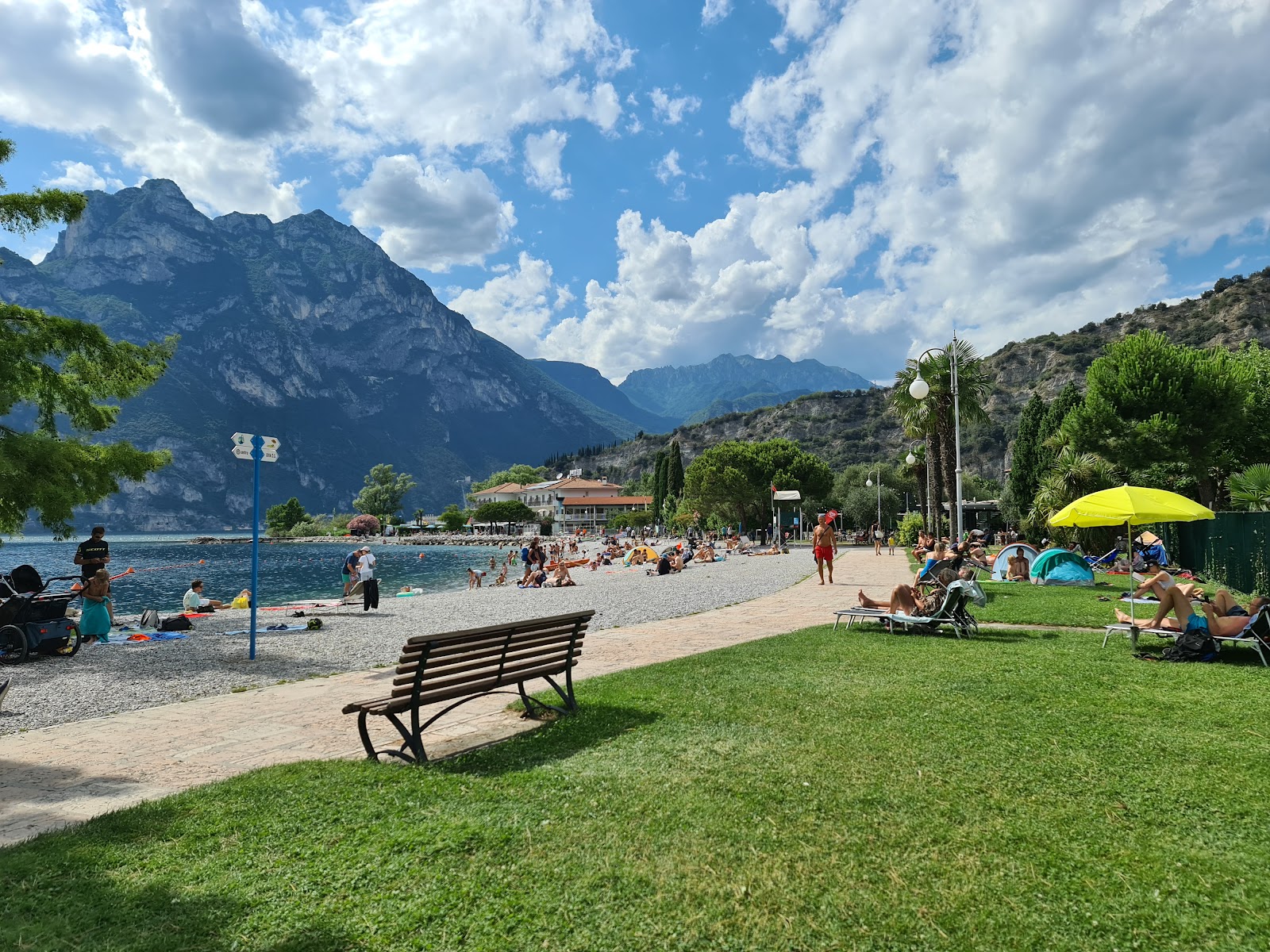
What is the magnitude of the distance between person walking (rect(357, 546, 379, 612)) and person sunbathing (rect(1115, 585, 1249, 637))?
14.6 m

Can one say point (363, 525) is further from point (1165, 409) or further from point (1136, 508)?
point (1165, 409)

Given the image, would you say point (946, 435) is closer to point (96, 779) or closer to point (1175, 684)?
point (1175, 684)

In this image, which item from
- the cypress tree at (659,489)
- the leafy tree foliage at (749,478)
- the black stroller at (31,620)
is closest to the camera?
the black stroller at (31,620)

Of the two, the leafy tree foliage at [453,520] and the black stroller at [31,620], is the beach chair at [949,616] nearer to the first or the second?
the black stroller at [31,620]

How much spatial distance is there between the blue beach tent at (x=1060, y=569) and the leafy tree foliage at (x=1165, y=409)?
9331 millimetres

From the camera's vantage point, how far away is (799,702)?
5.74m

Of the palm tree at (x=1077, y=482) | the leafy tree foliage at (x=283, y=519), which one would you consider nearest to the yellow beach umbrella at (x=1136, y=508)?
the palm tree at (x=1077, y=482)

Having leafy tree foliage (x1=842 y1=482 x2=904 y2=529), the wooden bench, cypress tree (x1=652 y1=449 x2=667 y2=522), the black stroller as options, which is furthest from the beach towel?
cypress tree (x1=652 y1=449 x2=667 y2=522)

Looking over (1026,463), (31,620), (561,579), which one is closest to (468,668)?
(31,620)

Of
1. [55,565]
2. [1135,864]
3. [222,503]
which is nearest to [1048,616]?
[1135,864]

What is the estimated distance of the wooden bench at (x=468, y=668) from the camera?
182 inches

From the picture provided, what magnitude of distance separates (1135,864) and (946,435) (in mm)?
24770

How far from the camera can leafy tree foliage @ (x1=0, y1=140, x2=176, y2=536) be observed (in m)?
8.34

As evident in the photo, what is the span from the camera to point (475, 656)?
5059 mm
